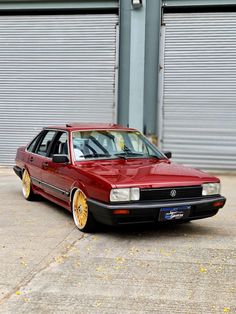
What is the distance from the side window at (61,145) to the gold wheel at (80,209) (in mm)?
841

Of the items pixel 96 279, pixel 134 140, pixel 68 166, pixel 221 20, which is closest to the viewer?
pixel 96 279

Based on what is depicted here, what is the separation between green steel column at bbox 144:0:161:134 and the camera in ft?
41.5

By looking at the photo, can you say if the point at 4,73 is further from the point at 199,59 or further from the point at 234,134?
the point at 234,134

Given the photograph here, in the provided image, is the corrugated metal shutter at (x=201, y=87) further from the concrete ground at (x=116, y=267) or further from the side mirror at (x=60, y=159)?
the side mirror at (x=60, y=159)

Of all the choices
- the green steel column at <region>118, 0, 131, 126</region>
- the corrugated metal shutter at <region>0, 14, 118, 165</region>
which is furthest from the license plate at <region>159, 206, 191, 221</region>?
the corrugated metal shutter at <region>0, 14, 118, 165</region>

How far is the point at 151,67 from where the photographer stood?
12742mm

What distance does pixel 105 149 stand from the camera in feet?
22.0

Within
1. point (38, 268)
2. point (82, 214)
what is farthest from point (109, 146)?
point (38, 268)

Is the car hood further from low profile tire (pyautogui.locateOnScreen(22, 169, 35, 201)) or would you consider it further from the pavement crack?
low profile tire (pyautogui.locateOnScreen(22, 169, 35, 201))

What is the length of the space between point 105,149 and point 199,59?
6.84 meters

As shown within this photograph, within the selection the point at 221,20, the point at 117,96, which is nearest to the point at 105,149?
the point at 117,96

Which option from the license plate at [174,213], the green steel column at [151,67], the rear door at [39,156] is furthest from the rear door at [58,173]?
the green steel column at [151,67]

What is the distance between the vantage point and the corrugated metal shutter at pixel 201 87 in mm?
12453

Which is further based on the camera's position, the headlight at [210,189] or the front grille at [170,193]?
the headlight at [210,189]
